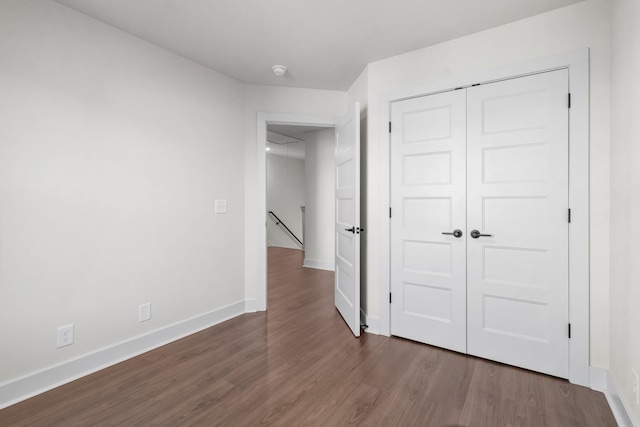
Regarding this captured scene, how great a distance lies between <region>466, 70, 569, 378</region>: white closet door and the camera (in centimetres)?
197

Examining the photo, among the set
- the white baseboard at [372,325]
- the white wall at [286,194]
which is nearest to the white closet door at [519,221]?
the white baseboard at [372,325]

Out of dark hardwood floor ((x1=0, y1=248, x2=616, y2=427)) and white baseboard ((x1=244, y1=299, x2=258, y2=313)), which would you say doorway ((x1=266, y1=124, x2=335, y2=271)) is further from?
dark hardwood floor ((x1=0, y1=248, x2=616, y2=427))

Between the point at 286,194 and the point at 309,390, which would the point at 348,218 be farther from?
the point at 286,194

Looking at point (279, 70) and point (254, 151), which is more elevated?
point (279, 70)

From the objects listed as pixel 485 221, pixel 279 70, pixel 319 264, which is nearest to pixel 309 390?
pixel 485 221

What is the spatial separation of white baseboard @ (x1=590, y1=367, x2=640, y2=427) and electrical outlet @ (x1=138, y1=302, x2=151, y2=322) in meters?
3.12

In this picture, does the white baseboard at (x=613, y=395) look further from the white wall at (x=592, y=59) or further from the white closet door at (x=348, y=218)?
the white closet door at (x=348, y=218)

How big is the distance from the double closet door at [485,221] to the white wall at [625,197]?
252mm

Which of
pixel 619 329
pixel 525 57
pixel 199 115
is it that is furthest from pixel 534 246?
pixel 199 115

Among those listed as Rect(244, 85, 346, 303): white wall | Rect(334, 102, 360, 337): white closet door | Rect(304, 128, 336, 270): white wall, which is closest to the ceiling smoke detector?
Rect(244, 85, 346, 303): white wall

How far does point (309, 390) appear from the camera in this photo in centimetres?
185

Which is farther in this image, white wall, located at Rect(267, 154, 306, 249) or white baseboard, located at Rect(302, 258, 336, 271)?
white wall, located at Rect(267, 154, 306, 249)

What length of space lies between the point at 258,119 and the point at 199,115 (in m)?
0.66

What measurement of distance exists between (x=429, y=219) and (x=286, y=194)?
5.98 meters
